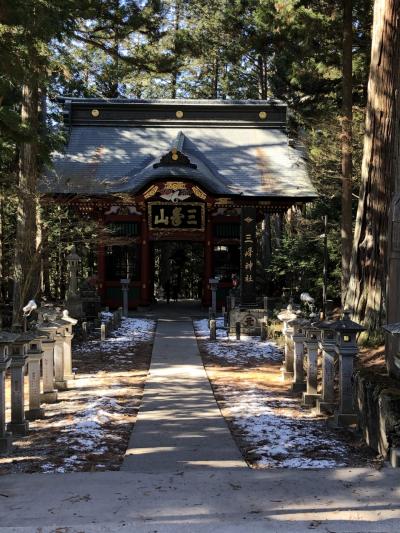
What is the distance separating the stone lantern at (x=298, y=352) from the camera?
842 centimetres

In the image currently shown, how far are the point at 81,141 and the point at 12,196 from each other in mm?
8378

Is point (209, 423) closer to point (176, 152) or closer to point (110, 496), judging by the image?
point (110, 496)

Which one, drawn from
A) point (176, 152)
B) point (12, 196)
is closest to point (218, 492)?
point (12, 196)

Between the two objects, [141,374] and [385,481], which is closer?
[385,481]

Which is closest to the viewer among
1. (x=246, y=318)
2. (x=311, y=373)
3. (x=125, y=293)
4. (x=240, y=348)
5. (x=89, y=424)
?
(x=89, y=424)

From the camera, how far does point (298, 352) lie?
858 centimetres

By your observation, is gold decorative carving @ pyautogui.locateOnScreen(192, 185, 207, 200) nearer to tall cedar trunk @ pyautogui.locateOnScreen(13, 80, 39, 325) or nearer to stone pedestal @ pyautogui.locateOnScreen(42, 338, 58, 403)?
tall cedar trunk @ pyautogui.locateOnScreen(13, 80, 39, 325)

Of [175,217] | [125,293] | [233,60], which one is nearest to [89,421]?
[125,293]

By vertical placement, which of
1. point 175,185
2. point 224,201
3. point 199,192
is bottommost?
point 224,201

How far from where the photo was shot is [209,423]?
656cm

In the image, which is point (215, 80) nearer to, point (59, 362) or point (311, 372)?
point (59, 362)

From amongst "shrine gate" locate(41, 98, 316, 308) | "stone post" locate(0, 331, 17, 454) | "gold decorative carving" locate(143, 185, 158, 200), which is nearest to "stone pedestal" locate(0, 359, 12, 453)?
"stone post" locate(0, 331, 17, 454)

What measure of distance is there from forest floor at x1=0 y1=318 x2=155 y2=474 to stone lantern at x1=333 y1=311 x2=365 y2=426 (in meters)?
2.52

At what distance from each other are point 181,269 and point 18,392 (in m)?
23.1
